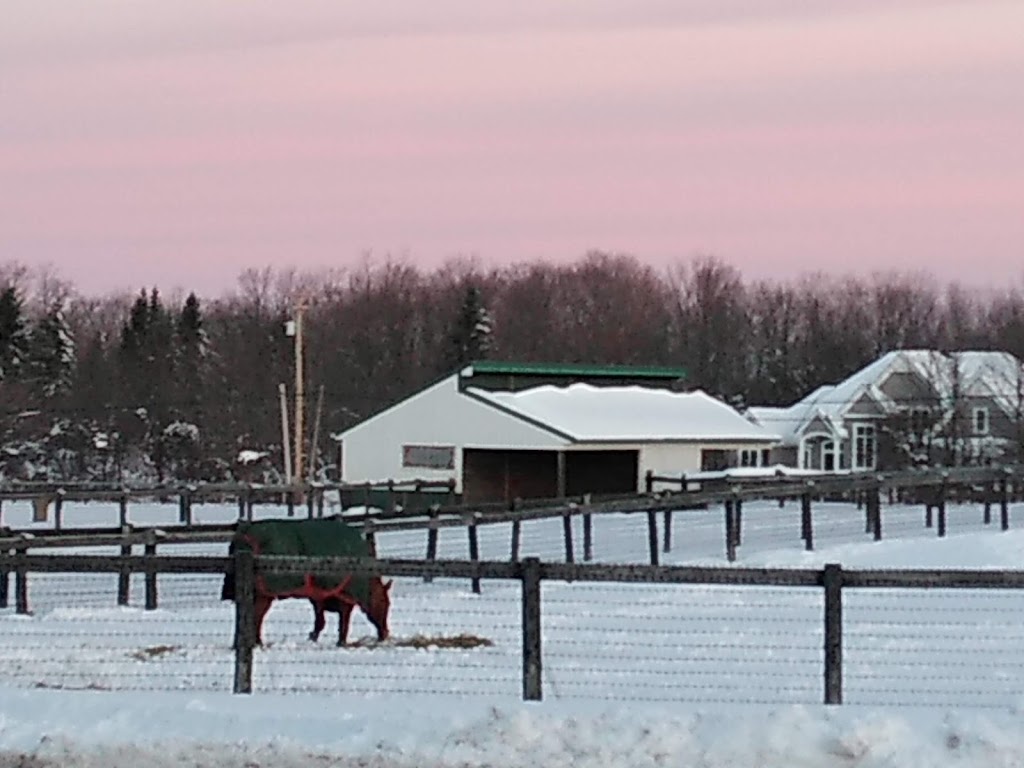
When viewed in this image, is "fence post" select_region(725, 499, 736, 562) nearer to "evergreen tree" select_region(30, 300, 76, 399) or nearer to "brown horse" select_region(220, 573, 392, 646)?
"brown horse" select_region(220, 573, 392, 646)

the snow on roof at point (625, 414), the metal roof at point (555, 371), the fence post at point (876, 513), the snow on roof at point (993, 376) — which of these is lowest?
the fence post at point (876, 513)

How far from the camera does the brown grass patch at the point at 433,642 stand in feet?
46.0

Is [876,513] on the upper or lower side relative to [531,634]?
upper

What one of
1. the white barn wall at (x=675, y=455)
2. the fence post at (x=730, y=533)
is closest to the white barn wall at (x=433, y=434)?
the white barn wall at (x=675, y=455)

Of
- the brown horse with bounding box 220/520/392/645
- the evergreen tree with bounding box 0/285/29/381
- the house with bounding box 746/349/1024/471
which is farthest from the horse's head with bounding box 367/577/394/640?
the evergreen tree with bounding box 0/285/29/381

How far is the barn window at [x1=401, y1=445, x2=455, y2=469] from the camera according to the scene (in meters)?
42.9

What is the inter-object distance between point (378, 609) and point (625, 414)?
2854cm

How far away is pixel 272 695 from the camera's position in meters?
10.7

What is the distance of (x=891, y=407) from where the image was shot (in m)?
64.4

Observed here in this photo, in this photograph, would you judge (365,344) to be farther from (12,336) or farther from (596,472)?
(596,472)

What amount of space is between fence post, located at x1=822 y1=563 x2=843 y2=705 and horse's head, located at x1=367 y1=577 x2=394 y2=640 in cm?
513

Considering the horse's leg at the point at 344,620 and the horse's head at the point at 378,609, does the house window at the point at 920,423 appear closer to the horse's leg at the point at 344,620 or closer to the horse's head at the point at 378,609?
the horse's head at the point at 378,609

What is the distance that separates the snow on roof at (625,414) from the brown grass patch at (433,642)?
25.0 m

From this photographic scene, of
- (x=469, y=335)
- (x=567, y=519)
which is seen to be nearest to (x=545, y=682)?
(x=567, y=519)
